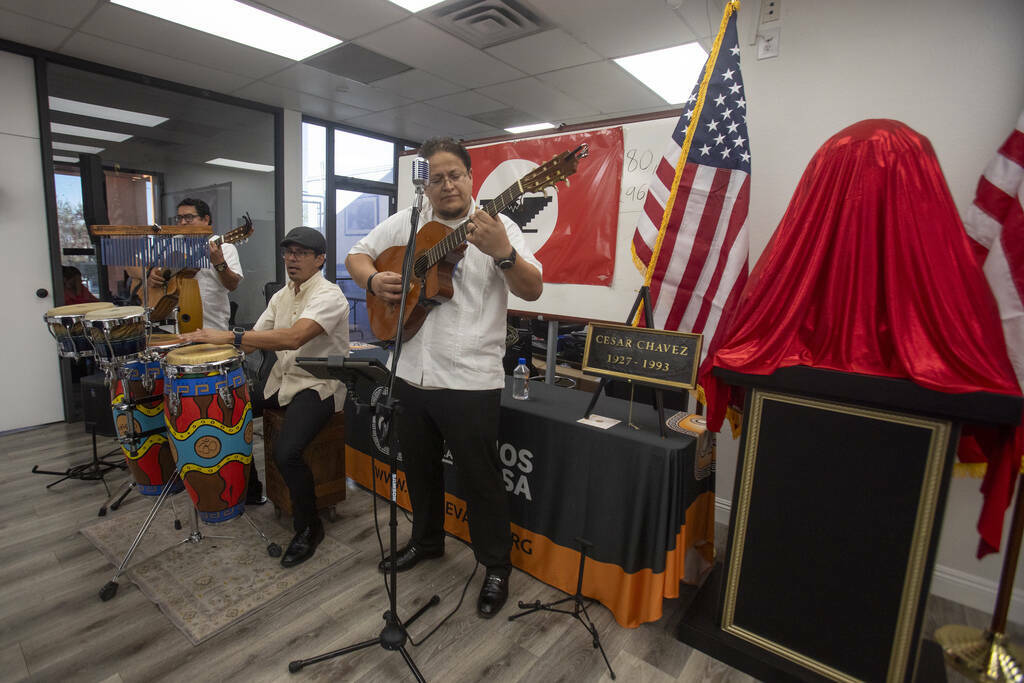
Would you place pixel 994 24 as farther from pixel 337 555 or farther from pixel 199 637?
pixel 199 637

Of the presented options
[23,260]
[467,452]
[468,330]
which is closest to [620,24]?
[468,330]

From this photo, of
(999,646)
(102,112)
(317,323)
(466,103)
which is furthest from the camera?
(466,103)

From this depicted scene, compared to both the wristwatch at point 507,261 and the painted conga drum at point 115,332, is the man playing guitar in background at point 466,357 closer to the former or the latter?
the wristwatch at point 507,261

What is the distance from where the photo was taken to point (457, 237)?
1.63 metres

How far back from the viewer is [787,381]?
1.48 metres

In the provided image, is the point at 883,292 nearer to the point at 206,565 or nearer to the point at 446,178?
Result: the point at 446,178

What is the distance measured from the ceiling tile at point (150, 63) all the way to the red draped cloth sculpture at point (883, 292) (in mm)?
4592

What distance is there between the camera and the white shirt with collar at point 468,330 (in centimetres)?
178

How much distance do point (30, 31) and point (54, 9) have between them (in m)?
0.52

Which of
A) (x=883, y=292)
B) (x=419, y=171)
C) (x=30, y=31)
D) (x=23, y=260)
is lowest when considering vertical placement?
(x=23, y=260)

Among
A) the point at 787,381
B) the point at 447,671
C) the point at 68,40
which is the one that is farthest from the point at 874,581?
the point at 68,40

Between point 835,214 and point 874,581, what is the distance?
108 cm

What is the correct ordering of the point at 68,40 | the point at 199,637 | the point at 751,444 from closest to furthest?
the point at 751,444 → the point at 199,637 → the point at 68,40

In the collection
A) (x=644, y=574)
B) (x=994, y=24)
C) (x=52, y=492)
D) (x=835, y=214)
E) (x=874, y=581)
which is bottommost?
(x=52, y=492)
